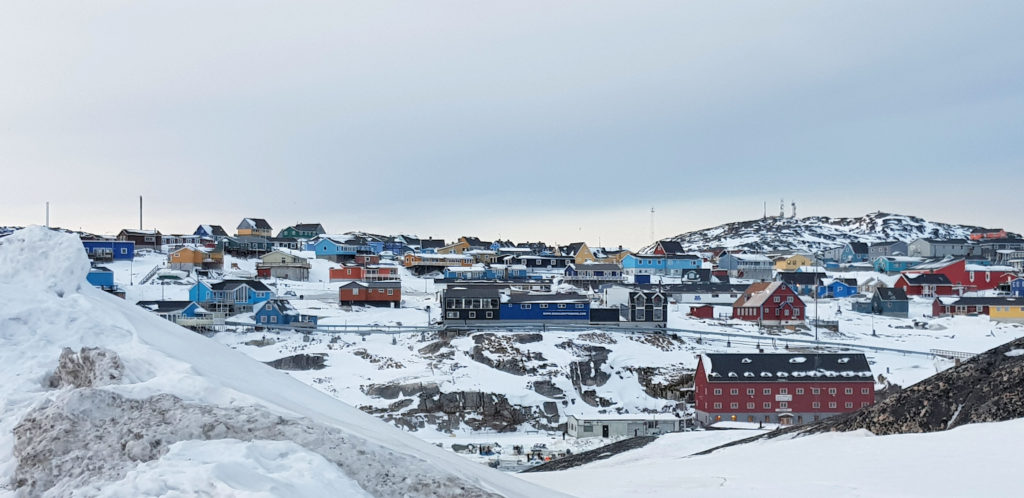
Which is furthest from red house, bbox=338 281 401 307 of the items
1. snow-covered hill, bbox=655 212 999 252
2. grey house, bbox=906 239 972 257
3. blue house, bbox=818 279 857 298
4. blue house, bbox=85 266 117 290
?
snow-covered hill, bbox=655 212 999 252

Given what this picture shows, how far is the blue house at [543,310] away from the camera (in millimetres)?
60531

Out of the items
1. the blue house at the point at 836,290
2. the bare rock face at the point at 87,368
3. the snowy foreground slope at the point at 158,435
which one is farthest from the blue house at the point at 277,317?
the blue house at the point at 836,290

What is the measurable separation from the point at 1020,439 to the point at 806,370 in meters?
36.1

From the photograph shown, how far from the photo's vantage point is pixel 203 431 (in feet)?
22.4

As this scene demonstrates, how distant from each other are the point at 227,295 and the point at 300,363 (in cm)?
1674

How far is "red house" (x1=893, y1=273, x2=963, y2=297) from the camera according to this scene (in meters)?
86.6

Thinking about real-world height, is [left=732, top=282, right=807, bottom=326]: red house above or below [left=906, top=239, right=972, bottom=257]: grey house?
below

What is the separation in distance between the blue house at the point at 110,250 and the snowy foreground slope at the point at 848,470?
75754 millimetres

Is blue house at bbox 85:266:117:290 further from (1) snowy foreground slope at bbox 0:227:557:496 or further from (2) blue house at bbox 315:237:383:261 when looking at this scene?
(1) snowy foreground slope at bbox 0:227:557:496

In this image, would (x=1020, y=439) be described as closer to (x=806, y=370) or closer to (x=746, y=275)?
(x=806, y=370)

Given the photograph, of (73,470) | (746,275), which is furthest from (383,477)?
(746,275)

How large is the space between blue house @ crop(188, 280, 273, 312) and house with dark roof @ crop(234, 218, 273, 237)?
38.6 metres

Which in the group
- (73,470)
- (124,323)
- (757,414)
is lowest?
(757,414)

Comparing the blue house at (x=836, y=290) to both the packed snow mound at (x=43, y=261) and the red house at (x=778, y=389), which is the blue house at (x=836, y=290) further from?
the packed snow mound at (x=43, y=261)
